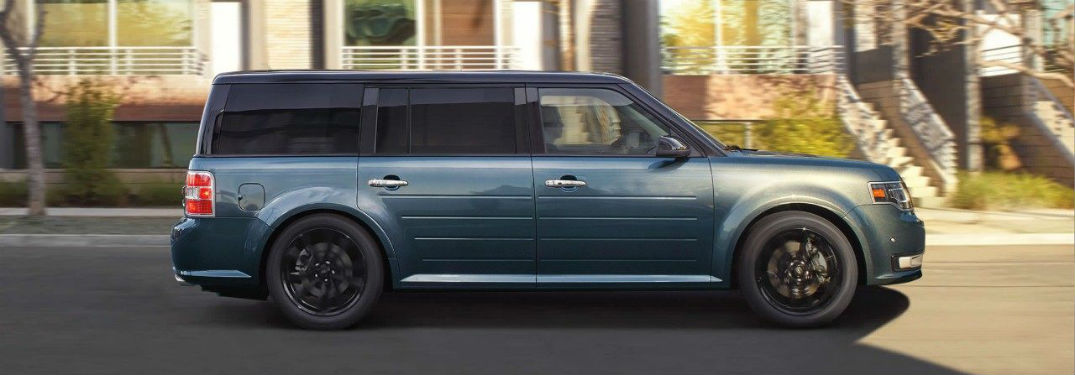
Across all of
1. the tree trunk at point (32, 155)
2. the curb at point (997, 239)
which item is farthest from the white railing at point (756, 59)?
the tree trunk at point (32, 155)

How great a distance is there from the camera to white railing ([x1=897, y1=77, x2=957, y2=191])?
1936cm

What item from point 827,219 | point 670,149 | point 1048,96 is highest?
point 1048,96

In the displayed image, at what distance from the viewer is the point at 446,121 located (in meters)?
7.25

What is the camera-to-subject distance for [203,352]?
666cm

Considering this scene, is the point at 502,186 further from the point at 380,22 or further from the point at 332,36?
the point at 380,22

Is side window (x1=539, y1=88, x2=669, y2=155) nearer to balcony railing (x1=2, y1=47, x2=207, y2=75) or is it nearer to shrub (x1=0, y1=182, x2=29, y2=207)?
shrub (x1=0, y1=182, x2=29, y2=207)

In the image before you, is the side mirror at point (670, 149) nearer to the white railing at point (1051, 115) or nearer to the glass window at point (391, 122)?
the glass window at point (391, 122)

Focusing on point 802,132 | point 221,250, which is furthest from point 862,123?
point 221,250

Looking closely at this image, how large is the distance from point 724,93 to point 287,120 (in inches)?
608

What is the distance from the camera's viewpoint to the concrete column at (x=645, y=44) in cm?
2134

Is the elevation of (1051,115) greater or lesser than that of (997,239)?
greater

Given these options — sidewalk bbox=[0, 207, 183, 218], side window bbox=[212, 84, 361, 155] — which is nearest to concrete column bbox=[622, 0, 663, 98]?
sidewalk bbox=[0, 207, 183, 218]

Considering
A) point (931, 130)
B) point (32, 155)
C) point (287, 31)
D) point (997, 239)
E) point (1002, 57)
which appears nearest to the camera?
point (997, 239)

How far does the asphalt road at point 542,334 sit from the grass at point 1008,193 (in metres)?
8.03
